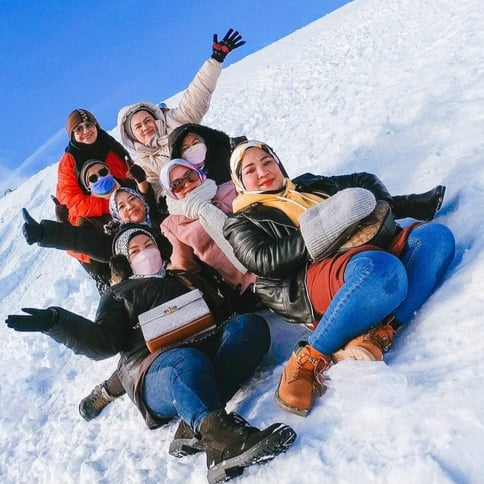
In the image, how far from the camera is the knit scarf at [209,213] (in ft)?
12.2

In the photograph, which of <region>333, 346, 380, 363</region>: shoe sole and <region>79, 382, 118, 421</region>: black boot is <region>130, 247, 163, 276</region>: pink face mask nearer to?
<region>79, 382, 118, 421</region>: black boot

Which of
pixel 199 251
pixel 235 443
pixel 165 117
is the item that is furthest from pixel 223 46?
pixel 235 443

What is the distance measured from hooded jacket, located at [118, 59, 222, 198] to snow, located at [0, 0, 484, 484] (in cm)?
167

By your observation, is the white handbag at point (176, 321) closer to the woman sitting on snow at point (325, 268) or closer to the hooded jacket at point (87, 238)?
the woman sitting on snow at point (325, 268)

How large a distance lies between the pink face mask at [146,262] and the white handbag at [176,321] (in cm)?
49

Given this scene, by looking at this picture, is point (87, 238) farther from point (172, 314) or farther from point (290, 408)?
point (290, 408)

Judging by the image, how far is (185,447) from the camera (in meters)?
2.65

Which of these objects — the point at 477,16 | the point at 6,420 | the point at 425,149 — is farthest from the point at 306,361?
the point at 477,16

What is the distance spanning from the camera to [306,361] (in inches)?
101

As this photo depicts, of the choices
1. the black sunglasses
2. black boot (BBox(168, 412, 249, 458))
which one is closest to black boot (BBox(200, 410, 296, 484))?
black boot (BBox(168, 412, 249, 458))

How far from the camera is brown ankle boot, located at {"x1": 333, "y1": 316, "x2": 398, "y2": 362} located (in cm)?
243

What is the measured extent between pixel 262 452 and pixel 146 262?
6.13 ft

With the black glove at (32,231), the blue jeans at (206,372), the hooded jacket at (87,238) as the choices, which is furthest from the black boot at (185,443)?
the black glove at (32,231)

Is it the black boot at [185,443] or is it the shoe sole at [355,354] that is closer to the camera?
the shoe sole at [355,354]
